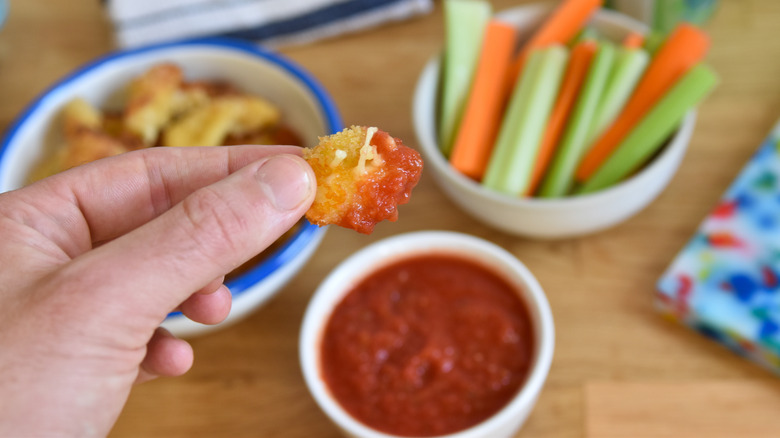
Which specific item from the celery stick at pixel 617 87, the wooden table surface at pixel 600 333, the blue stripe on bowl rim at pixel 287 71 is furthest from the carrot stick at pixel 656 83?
the blue stripe on bowl rim at pixel 287 71

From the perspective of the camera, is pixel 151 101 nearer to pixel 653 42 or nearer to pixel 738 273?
pixel 653 42

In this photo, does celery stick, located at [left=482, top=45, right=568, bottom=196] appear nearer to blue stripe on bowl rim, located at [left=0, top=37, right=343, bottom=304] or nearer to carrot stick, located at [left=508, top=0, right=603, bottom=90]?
carrot stick, located at [left=508, top=0, right=603, bottom=90]

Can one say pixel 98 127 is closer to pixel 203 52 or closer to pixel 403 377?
pixel 203 52

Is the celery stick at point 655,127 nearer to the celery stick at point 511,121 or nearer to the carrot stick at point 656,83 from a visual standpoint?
the carrot stick at point 656,83

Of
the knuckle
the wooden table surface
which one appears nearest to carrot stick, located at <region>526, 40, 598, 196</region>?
the wooden table surface

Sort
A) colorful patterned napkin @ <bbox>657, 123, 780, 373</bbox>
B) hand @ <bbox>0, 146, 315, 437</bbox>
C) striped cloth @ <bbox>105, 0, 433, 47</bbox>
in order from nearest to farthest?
hand @ <bbox>0, 146, 315, 437</bbox>, colorful patterned napkin @ <bbox>657, 123, 780, 373</bbox>, striped cloth @ <bbox>105, 0, 433, 47</bbox>
